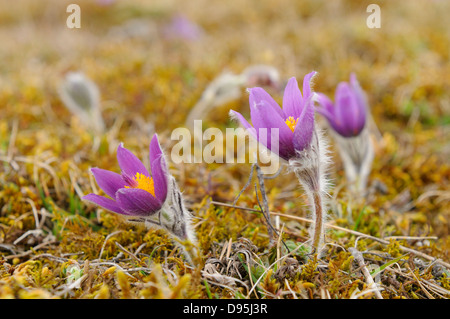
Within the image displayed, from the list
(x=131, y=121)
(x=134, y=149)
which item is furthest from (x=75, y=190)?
(x=131, y=121)

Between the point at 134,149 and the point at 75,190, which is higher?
the point at 134,149

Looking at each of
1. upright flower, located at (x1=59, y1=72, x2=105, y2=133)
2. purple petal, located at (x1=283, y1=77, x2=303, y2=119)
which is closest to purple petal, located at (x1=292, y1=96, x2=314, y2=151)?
purple petal, located at (x1=283, y1=77, x2=303, y2=119)

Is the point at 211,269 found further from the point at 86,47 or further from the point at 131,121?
the point at 86,47

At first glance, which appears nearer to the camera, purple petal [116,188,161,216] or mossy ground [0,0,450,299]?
purple petal [116,188,161,216]

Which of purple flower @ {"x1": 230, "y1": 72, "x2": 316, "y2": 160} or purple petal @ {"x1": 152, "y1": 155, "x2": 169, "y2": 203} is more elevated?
purple flower @ {"x1": 230, "y1": 72, "x2": 316, "y2": 160}

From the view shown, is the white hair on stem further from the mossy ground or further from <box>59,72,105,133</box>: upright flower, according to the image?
<box>59,72,105,133</box>: upright flower

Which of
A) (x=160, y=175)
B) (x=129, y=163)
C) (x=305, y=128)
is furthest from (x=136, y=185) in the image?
(x=305, y=128)

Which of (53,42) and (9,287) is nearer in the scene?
(9,287)
